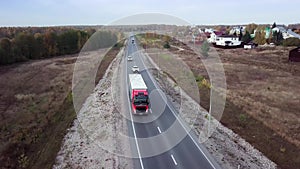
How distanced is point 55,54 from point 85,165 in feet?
281

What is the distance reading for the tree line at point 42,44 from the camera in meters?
74.4

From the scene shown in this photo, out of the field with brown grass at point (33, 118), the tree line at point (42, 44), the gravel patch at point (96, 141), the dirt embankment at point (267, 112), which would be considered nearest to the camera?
the gravel patch at point (96, 141)

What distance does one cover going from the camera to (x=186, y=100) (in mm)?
32250

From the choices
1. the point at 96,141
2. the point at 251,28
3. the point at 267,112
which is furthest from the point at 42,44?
the point at 251,28

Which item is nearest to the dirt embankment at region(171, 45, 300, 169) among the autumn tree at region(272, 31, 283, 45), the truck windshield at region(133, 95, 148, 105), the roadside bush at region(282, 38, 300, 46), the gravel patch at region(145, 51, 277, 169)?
the gravel patch at region(145, 51, 277, 169)

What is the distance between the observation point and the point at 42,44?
90000 millimetres

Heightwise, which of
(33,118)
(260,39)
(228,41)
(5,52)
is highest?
(260,39)

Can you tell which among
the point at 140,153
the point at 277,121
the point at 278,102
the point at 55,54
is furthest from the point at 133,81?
the point at 55,54

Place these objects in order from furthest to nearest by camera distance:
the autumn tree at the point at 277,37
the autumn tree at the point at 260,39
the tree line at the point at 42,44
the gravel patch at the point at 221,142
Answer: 1. the autumn tree at the point at 277,37
2. the autumn tree at the point at 260,39
3. the tree line at the point at 42,44
4. the gravel patch at the point at 221,142

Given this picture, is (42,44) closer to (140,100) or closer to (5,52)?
(5,52)

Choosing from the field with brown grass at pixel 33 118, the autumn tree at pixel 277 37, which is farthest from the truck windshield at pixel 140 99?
the autumn tree at pixel 277 37

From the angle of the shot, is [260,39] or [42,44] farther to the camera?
[260,39]

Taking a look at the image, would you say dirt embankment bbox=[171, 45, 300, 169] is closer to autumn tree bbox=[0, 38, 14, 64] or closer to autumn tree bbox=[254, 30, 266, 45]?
autumn tree bbox=[0, 38, 14, 64]

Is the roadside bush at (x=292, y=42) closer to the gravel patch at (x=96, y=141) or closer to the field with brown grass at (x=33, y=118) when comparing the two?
the field with brown grass at (x=33, y=118)
